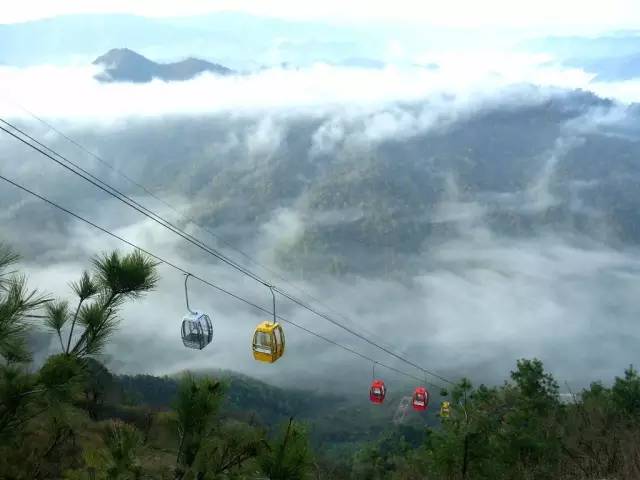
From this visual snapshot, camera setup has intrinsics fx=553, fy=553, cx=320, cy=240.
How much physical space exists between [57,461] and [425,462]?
19.3 metres

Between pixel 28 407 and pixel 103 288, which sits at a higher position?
pixel 103 288

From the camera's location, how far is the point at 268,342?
2369cm

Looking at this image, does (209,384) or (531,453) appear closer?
(209,384)

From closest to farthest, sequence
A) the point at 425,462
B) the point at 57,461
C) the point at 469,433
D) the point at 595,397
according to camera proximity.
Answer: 1. the point at 57,461
2. the point at 469,433
3. the point at 425,462
4. the point at 595,397

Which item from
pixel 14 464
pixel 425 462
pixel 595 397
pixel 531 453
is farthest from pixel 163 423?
pixel 595 397

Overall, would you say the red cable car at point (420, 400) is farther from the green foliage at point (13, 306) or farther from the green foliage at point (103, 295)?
the green foliage at point (13, 306)

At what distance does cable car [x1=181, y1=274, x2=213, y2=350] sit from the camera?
20.5m

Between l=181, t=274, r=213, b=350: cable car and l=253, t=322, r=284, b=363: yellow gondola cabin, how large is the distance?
2558 millimetres

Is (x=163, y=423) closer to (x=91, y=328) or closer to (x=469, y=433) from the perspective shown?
(x=91, y=328)

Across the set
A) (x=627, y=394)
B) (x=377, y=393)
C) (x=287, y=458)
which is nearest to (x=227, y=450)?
(x=287, y=458)

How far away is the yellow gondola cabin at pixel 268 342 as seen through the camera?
22.9 meters

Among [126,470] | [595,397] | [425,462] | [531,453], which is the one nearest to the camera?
[126,470]

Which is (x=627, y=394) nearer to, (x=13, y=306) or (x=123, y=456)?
(x=123, y=456)

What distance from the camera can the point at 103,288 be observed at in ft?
33.0
